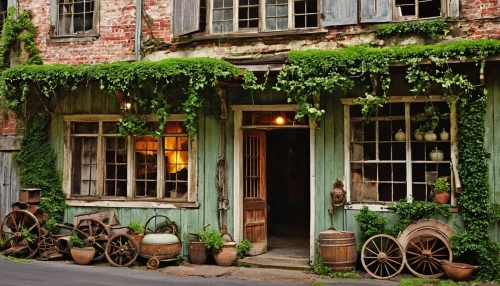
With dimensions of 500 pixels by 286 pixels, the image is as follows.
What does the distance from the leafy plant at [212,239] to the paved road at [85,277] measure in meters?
1.02

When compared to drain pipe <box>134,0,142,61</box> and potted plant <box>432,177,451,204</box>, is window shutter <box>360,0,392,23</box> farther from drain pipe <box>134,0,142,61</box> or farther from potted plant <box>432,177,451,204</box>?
drain pipe <box>134,0,142,61</box>

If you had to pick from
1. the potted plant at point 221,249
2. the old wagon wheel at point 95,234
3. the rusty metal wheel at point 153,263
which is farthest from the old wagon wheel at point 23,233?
the potted plant at point 221,249

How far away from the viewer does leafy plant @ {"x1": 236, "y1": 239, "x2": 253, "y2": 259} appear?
11.2 meters

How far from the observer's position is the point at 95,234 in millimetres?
11172

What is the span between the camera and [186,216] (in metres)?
11.5

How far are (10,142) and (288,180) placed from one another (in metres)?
8.74

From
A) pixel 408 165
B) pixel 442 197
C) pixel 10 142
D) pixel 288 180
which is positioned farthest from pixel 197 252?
pixel 288 180

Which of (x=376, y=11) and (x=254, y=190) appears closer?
(x=376, y=11)

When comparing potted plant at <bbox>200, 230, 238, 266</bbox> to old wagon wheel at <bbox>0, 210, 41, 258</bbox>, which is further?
old wagon wheel at <bbox>0, 210, 41, 258</bbox>

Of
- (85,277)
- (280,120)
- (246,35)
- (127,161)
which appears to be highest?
(246,35)

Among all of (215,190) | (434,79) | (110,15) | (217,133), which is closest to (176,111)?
(217,133)

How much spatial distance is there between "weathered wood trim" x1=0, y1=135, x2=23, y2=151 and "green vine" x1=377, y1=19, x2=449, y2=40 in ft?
26.8

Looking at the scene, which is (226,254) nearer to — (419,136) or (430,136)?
(419,136)

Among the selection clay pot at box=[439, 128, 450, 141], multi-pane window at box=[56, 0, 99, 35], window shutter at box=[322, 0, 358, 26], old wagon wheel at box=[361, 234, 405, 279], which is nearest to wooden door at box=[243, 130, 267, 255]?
old wagon wheel at box=[361, 234, 405, 279]
